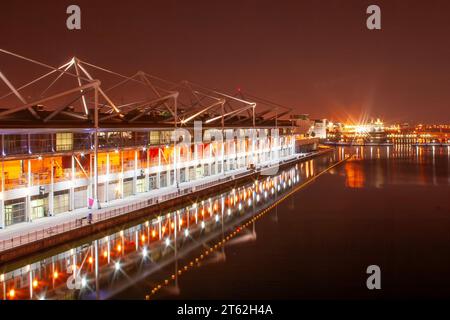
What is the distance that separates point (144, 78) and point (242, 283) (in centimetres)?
1037

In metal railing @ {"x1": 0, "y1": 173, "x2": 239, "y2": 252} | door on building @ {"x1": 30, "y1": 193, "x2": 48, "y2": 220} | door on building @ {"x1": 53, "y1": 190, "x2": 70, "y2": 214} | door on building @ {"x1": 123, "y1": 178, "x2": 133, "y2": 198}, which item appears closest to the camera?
metal railing @ {"x1": 0, "y1": 173, "x2": 239, "y2": 252}

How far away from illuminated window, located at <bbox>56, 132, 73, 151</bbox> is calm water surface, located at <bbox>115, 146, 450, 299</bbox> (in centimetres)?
358

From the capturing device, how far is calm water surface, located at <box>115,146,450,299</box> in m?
6.97

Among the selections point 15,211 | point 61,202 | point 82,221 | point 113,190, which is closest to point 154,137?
point 113,190

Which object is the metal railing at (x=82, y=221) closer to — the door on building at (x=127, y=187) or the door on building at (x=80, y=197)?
the door on building at (x=80, y=197)

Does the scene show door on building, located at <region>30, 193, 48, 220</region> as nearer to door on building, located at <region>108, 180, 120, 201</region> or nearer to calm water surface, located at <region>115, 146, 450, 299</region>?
door on building, located at <region>108, 180, 120, 201</region>

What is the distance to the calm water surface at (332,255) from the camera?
6.97m

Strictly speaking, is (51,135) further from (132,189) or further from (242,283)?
(242,283)

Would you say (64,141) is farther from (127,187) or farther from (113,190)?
(127,187)

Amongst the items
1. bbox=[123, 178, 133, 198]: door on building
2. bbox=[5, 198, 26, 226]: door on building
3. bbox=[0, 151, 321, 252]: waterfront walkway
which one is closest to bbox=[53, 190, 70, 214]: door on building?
bbox=[0, 151, 321, 252]: waterfront walkway

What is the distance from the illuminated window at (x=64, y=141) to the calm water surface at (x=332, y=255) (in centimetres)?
358

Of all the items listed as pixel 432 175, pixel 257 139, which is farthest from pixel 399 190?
pixel 257 139

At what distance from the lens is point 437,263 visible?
8.26 meters
